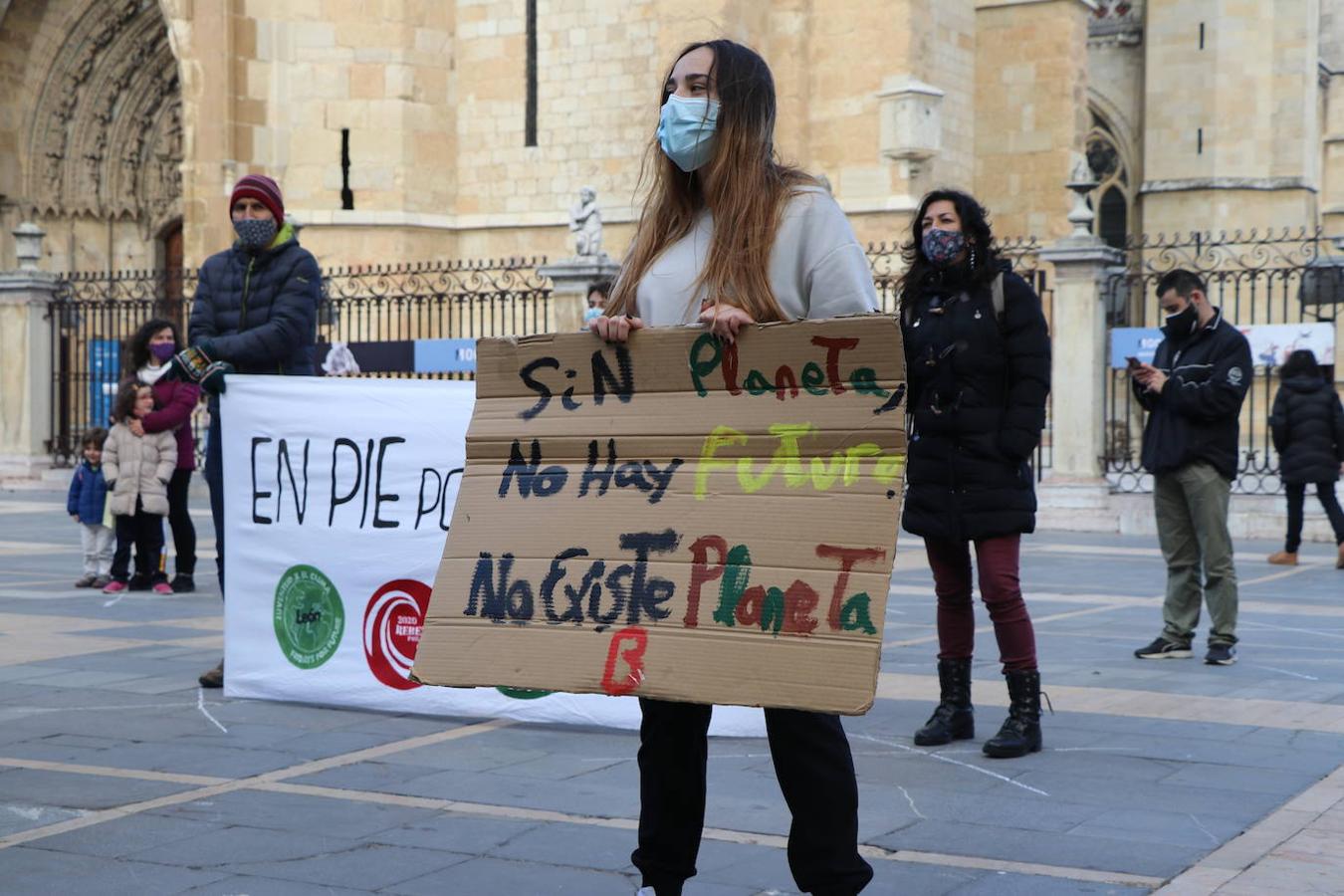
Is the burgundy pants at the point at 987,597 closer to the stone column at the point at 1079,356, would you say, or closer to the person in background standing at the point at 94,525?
the person in background standing at the point at 94,525

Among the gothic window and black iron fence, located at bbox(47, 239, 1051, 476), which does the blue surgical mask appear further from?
the gothic window

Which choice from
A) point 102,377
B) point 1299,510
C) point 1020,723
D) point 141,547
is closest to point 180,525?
point 141,547

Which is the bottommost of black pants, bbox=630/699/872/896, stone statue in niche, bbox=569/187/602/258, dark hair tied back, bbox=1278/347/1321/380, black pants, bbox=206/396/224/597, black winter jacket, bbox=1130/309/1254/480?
black pants, bbox=630/699/872/896

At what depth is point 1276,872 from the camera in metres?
4.29

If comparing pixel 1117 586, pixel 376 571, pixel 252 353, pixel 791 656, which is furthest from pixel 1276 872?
pixel 1117 586

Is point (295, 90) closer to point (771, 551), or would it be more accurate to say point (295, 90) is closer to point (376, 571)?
point (376, 571)

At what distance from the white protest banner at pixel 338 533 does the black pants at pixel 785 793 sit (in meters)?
2.85

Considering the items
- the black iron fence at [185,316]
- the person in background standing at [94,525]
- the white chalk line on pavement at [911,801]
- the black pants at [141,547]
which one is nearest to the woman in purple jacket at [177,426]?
the black pants at [141,547]

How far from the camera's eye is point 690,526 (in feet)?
11.2

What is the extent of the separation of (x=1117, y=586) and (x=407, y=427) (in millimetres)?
6548

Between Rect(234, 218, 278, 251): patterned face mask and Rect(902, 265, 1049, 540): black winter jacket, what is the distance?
273 cm

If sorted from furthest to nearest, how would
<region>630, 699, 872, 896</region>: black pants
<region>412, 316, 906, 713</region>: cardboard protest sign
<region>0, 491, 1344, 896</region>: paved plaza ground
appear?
<region>0, 491, 1344, 896</region>: paved plaza ground → <region>630, 699, 872, 896</region>: black pants → <region>412, 316, 906, 713</region>: cardboard protest sign

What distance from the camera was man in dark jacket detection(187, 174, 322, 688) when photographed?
700 centimetres

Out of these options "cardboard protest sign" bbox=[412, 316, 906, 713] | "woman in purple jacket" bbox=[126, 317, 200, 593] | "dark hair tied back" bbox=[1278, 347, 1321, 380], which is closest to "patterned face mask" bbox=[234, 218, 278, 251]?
"cardboard protest sign" bbox=[412, 316, 906, 713]
